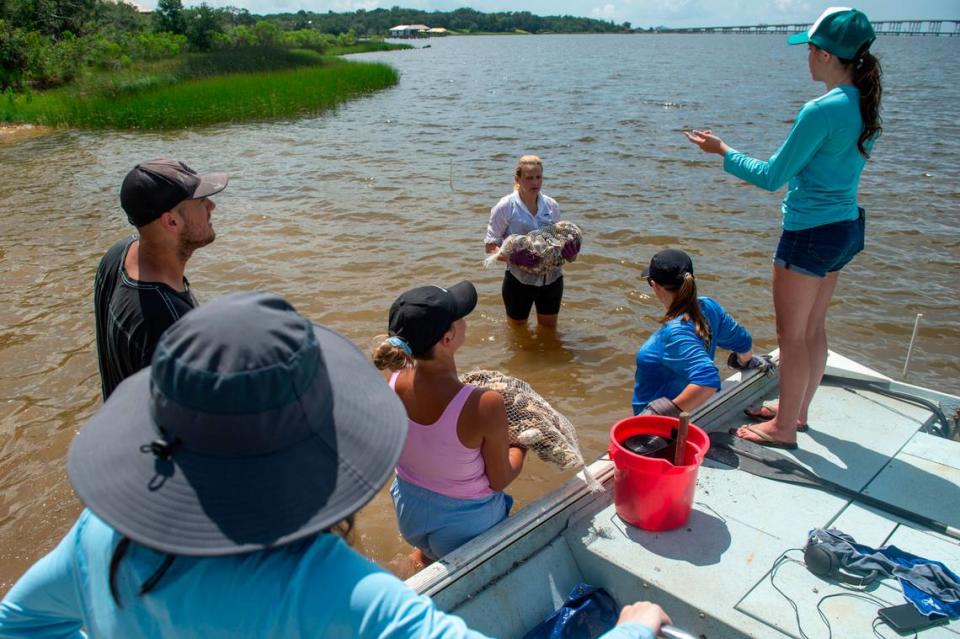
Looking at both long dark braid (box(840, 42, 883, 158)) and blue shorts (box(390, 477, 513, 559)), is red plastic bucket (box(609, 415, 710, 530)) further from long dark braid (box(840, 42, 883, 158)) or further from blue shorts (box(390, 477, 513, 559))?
long dark braid (box(840, 42, 883, 158))

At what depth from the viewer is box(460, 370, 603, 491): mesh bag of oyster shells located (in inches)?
125

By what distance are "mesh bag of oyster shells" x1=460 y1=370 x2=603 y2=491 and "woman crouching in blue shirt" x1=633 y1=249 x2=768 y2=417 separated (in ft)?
1.74

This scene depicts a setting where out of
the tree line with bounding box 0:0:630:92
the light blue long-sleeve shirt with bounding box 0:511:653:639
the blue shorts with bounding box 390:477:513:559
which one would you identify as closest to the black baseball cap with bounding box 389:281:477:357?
the blue shorts with bounding box 390:477:513:559

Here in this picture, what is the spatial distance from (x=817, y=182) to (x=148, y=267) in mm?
3286

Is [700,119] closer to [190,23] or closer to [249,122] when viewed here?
[249,122]

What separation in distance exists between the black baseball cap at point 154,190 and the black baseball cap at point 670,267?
2.40 meters

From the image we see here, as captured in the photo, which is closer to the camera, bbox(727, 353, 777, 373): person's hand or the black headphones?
the black headphones

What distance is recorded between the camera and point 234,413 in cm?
111

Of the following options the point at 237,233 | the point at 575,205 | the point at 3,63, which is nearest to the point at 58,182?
the point at 237,233

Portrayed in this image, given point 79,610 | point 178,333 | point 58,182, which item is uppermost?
point 178,333

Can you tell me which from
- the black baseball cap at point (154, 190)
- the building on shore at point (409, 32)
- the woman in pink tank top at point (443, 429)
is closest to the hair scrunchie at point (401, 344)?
the woman in pink tank top at point (443, 429)

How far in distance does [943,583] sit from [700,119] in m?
20.4

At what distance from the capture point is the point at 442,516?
3057mm

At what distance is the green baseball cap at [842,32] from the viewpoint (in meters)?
3.30
